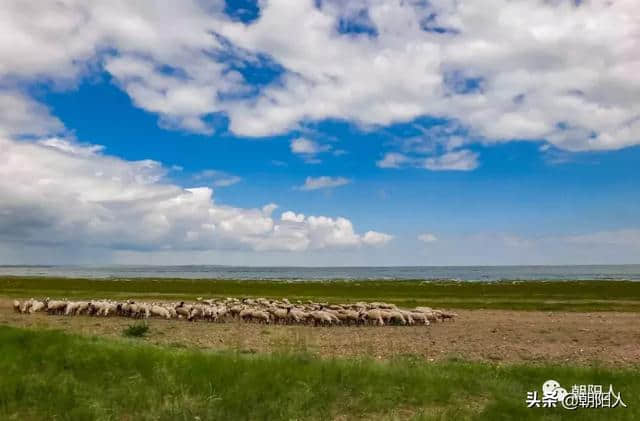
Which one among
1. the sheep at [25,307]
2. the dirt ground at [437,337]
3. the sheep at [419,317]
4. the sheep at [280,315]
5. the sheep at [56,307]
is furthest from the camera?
the sheep at [25,307]

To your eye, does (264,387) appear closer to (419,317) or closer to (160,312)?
(419,317)

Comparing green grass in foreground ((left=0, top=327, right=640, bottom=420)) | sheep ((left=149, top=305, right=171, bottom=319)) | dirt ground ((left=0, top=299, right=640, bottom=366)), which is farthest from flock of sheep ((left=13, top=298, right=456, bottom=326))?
green grass in foreground ((left=0, top=327, right=640, bottom=420))

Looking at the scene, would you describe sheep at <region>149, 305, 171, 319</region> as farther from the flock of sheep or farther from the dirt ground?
the dirt ground

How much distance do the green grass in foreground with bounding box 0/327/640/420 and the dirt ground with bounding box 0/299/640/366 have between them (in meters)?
2.83

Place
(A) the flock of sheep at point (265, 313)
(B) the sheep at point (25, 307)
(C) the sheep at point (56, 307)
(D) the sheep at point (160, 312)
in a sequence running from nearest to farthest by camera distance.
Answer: (A) the flock of sheep at point (265, 313), (D) the sheep at point (160, 312), (C) the sheep at point (56, 307), (B) the sheep at point (25, 307)

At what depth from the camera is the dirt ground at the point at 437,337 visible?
1684cm

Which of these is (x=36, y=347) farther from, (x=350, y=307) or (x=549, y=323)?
(x=549, y=323)

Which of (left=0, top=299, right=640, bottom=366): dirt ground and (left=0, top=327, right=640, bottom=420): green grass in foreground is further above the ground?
(left=0, top=327, right=640, bottom=420): green grass in foreground

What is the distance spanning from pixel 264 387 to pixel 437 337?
38.2 feet

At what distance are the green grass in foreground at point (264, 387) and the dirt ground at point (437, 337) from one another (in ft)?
9.30

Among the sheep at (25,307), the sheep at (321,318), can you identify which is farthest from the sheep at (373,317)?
the sheep at (25,307)

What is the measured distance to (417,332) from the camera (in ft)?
74.2

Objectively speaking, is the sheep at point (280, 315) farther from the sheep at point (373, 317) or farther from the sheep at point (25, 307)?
the sheep at point (25, 307)

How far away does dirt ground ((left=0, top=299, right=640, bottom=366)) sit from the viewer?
55.3ft
